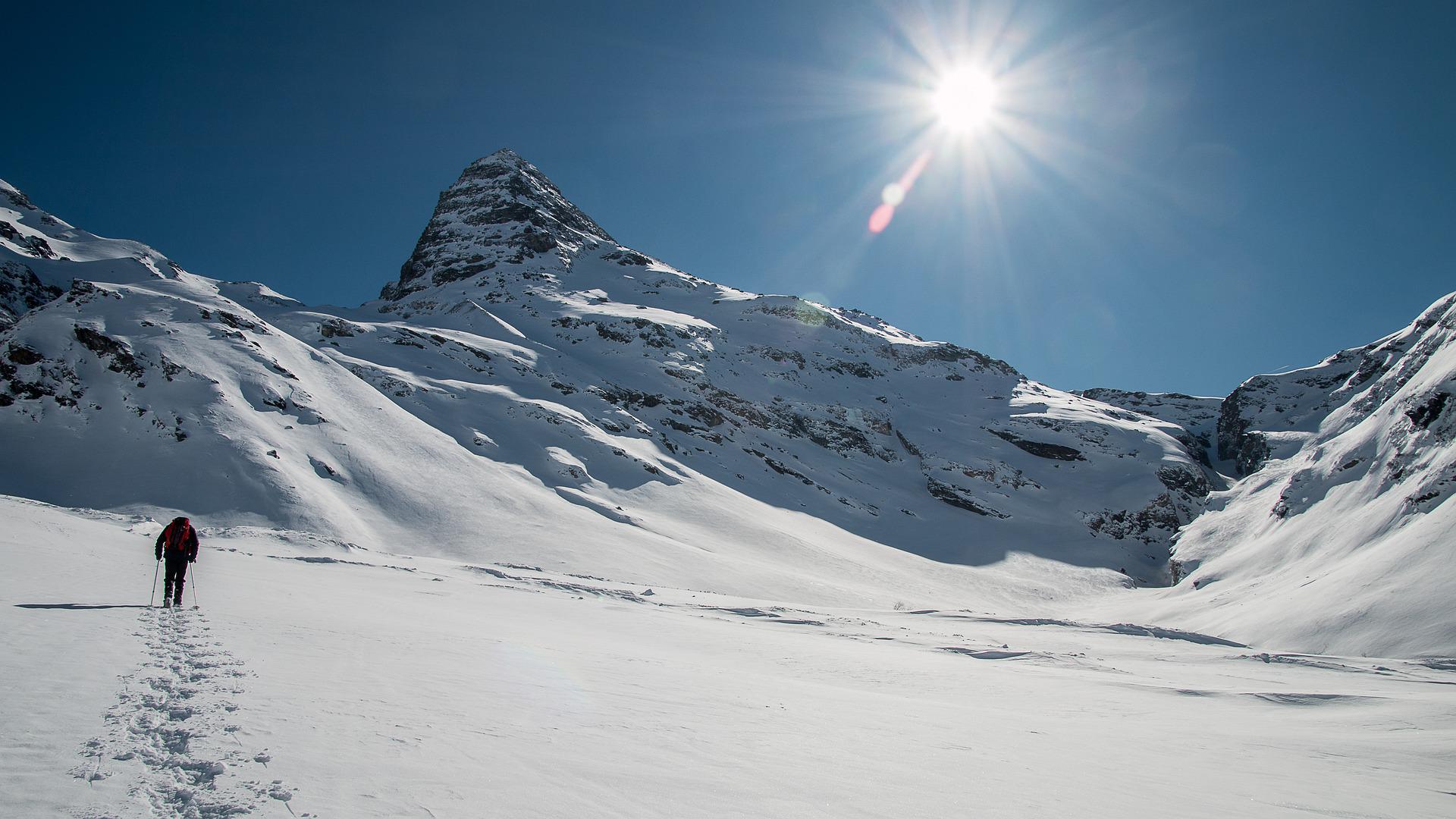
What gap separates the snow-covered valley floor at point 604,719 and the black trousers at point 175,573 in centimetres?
46

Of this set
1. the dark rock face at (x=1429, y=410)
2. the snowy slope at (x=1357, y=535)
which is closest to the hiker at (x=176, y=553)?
the snowy slope at (x=1357, y=535)

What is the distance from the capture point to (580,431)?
4303cm

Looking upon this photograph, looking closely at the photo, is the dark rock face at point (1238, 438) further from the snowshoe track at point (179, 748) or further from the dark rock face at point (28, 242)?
the dark rock face at point (28, 242)

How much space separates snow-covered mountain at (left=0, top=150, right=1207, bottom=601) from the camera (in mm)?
25812

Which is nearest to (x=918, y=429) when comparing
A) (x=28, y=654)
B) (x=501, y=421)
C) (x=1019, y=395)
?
(x=1019, y=395)

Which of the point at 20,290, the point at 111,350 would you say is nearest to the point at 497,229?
the point at 20,290

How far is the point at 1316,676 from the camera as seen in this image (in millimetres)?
12211

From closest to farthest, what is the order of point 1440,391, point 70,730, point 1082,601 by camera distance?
point 70,730
point 1440,391
point 1082,601

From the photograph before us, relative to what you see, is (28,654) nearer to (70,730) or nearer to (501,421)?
(70,730)

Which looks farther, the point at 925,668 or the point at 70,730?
the point at 925,668

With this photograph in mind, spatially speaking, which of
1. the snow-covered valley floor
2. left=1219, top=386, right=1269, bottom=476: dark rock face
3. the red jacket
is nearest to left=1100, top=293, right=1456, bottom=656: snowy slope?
the snow-covered valley floor

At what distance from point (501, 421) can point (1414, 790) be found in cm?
4118

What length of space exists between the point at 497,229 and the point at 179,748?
123 metres

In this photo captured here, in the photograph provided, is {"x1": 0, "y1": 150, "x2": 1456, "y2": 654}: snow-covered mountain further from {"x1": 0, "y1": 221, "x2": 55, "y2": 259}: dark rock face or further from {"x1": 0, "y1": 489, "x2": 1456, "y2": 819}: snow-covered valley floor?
{"x1": 0, "y1": 489, "x2": 1456, "y2": 819}: snow-covered valley floor
